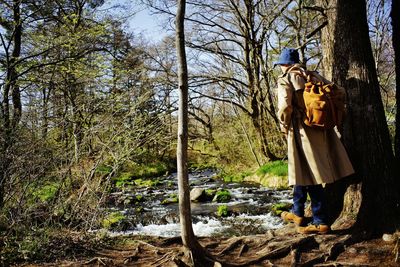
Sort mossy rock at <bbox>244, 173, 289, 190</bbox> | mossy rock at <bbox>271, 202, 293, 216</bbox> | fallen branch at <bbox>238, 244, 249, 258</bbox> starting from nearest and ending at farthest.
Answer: fallen branch at <bbox>238, 244, 249, 258</bbox> → mossy rock at <bbox>271, 202, 293, 216</bbox> → mossy rock at <bbox>244, 173, 289, 190</bbox>

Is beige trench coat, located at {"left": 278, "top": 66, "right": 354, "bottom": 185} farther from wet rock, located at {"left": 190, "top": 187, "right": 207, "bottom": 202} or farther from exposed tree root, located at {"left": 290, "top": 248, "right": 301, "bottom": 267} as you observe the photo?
wet rock, located at {"left": 190, "top": 187, "right": 207, "bottom": 202}

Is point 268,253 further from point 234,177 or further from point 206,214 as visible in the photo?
point 234,177

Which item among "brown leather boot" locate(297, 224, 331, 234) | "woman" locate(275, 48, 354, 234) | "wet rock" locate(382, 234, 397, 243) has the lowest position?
"wet rock" locate(382, 234, 397, 243)

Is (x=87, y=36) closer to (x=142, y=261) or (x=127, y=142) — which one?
(x=127, y=142)

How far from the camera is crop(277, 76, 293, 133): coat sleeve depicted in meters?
4.16

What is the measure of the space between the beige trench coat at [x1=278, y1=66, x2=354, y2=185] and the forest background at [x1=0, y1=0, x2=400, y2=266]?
1.22ft

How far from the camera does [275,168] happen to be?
50.5 feet

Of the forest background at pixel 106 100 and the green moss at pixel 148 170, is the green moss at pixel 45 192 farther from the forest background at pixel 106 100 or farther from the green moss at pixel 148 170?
the green moss at pixel 148 170

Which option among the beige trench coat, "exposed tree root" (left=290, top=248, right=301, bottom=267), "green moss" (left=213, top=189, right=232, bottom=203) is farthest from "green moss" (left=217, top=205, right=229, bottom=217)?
"exposed tree root" (left=290, top=248, right=301, bottom=267)

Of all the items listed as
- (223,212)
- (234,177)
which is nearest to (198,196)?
(223,212)

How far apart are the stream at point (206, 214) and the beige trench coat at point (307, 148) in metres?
3.77

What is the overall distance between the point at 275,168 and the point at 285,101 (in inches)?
458

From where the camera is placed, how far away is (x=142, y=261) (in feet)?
13.5

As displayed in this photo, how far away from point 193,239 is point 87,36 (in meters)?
9.31
